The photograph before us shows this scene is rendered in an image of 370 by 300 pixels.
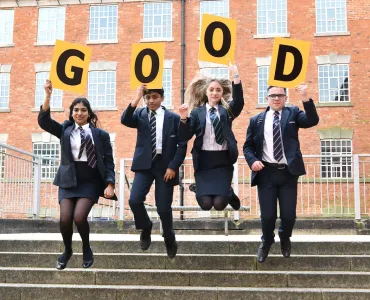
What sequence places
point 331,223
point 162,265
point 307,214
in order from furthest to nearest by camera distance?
point 307,214 → point 331,223 → point 162,265

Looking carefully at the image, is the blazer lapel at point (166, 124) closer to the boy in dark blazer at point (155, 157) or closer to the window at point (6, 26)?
the boy in dark blazer at point (155, 157)

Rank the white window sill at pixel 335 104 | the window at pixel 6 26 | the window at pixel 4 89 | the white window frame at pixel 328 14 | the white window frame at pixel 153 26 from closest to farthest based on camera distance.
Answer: the white window sill at pixel 335 104 → the white window frame at pixel 328 14 → the white window frame at pixel 153 26 → the window at pixel 4 89 → the window at pixel 6 26

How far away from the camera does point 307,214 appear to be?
39.0 feet

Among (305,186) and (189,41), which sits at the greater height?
(189,41)

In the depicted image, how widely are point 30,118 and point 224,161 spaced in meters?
18.3

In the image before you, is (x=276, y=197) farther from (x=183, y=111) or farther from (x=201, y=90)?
(x=201, y=90)

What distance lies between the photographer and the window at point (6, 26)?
23.6 metres

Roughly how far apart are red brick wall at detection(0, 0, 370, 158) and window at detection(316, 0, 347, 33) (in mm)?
270

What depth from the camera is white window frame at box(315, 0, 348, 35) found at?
70.9 ft

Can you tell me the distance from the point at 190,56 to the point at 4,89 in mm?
8550

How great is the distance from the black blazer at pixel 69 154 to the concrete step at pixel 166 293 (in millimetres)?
1082

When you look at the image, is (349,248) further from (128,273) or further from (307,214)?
(307,214)

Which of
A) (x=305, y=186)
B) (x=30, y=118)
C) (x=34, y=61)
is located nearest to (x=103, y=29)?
(x=34, y=61)

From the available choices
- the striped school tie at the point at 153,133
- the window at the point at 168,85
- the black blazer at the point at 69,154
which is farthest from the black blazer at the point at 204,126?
the window at the point at 168,85
